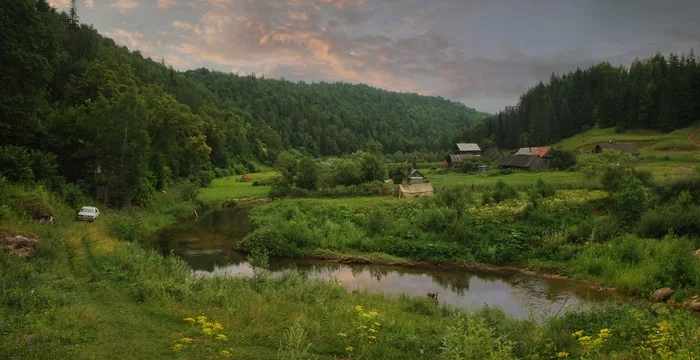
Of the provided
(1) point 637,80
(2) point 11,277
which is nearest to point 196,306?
(2) point 11,277

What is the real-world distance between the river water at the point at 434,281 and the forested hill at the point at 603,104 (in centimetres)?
7784

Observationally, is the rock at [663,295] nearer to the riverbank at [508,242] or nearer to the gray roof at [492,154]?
the riverbank at [508,242]

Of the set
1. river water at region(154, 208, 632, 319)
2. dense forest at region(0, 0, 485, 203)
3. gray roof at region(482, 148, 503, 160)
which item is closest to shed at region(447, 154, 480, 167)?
gray roof at region(482, 148, 503, 160)

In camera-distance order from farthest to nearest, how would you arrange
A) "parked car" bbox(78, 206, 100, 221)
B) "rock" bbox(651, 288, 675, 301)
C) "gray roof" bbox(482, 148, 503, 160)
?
"gray roof" bbox(482, 148, 503, 160)
"parked car" bbox(78, 206, 100, 221)
"rock" bbox(651, 288, 675, 301)

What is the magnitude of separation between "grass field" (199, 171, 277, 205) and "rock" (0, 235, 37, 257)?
3184cm

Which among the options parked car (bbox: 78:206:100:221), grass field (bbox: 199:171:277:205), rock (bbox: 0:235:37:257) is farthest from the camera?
grass field (bbox: 199:171:277:205)

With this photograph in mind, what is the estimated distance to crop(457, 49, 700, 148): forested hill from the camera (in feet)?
263

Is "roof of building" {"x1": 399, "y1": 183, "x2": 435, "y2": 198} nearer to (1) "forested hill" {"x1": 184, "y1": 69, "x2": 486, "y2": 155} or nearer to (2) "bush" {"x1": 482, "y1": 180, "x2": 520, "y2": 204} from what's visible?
(2) "bush" {"x1": 482, "y1": 180, "x2": 520, "y2": 204}

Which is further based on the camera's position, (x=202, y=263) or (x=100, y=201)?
(x=100, y=201)

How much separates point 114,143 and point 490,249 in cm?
3062

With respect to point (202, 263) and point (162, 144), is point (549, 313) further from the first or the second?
point (162, 144)

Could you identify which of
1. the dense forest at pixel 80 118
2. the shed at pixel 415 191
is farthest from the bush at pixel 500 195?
the dense forest at pixel 80 118

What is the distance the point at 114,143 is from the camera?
112ft

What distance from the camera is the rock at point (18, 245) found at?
16.7 meters
